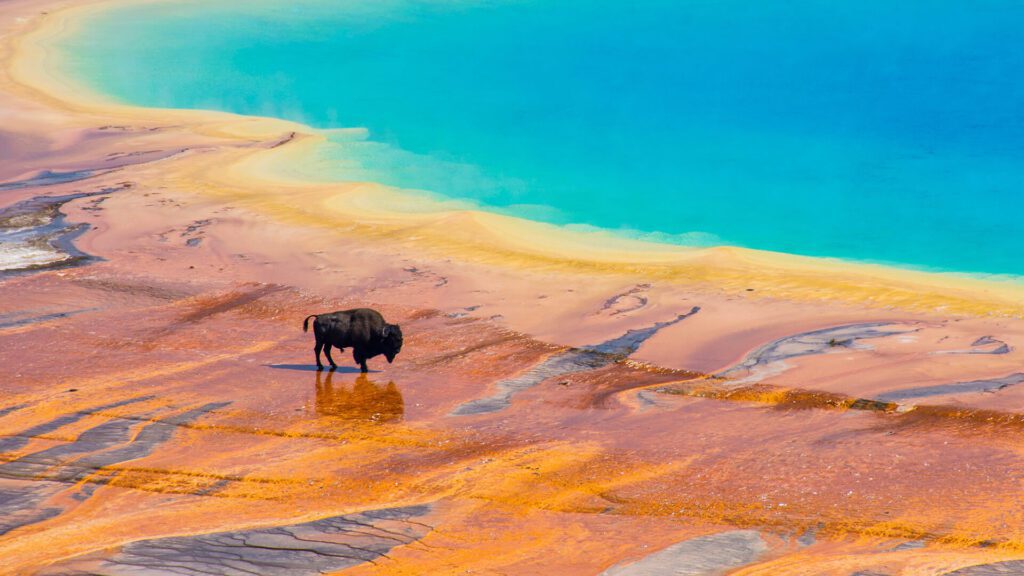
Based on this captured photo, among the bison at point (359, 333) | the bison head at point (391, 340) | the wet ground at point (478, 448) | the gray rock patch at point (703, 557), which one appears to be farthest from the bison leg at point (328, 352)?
the gray rock patch at point (703, 557)

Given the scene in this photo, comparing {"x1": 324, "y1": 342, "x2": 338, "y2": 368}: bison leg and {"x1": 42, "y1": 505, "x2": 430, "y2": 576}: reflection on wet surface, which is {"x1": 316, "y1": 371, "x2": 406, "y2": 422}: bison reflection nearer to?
{"x1": 324, "y1": 342, "x2": 338, "y2": 368}: bison leg

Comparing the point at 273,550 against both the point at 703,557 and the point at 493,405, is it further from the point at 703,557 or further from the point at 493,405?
the point at 493,405

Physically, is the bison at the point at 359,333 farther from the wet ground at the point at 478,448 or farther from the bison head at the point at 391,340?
the wet ground at the point at 478,448

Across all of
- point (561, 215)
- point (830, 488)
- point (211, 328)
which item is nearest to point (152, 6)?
point (561, 215)

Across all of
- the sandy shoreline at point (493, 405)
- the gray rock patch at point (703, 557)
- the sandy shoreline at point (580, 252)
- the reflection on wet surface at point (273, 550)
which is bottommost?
the gray rock patch at point (703, 557)

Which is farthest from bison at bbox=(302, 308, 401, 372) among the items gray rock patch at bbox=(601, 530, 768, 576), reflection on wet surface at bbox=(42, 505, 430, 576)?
gray rock patch at bbox=(601, 530, 768, 576)
